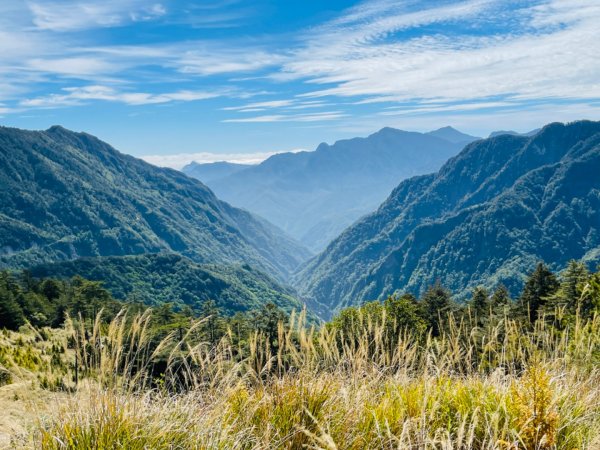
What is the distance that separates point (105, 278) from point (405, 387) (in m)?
201

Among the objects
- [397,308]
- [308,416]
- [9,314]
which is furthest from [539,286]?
[9,314]

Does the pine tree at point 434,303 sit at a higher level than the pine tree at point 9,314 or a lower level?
lower

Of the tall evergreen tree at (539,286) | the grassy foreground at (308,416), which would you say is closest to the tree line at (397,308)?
the tall evergreen tree at (539,286)

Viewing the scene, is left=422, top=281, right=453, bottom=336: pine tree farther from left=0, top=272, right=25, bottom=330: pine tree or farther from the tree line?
left=0, top=272, right=25, bottom=330: pine tree

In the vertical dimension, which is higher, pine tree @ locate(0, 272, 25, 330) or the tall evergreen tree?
pine tree @ locate(0, 272, 25, 330)

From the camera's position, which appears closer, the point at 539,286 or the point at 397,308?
the point at 397,308

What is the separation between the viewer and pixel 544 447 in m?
3.62

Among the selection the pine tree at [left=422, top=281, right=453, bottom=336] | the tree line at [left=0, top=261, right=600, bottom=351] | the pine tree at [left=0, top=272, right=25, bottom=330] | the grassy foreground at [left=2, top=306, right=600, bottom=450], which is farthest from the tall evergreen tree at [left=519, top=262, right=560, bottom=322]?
the pine tree at [left=0, top=272, right=25, bottom=330]

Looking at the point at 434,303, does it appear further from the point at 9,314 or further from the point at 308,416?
the point at 308,416

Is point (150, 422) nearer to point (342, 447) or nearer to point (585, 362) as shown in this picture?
point (342, 447)

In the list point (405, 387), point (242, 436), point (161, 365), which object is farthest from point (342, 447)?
point (161, 365)

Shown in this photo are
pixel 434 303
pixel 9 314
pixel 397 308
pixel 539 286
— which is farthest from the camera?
pixel 434 303

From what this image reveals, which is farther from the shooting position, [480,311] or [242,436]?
[480,311]

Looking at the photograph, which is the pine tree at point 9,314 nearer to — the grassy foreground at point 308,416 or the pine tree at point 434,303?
the pine tree at point 434,303
